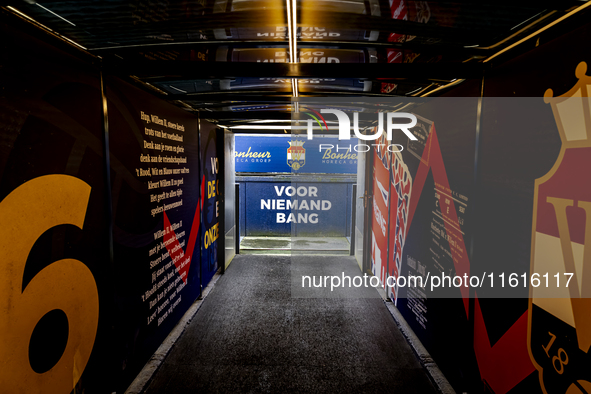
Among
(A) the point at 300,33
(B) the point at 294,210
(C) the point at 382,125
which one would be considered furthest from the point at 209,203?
(A) the point at 300,33

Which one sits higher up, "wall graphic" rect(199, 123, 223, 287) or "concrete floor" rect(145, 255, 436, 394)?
"wall graphic" rect(199, 123, 223, 287)

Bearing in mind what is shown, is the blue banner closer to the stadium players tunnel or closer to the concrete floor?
the concrete floor

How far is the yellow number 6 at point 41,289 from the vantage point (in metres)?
1.40

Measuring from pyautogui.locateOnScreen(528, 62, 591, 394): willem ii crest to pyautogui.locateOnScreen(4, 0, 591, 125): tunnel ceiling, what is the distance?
45cm

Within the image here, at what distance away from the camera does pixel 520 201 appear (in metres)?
1.77

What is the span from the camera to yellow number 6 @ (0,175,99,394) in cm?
140

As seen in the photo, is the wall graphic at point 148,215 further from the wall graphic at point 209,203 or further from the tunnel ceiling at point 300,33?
the wall graphic at point 209,203

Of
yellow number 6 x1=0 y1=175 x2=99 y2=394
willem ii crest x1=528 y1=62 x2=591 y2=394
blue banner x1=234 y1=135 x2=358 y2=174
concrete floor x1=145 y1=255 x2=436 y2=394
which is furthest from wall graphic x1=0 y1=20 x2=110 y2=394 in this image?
blue banner x1=234 y1=135 x2=358 y2=174

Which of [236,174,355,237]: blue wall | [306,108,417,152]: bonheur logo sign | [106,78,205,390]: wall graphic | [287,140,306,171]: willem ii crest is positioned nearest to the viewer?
[106,78,205,390]: wall graphic

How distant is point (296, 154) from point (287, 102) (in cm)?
381

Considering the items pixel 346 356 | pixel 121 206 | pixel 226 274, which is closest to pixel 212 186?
pixel 226 274

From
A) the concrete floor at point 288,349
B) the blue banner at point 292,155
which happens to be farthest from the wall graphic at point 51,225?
the blue banner at point 292,155

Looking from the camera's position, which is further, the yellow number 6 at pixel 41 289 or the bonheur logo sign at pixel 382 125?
the bonheur logo sign at pixel 382 125

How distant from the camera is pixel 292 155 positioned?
287 inches
